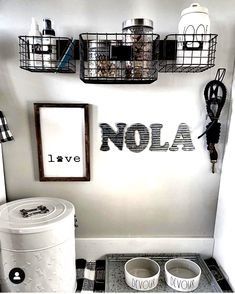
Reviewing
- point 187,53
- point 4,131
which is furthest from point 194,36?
point 4,131

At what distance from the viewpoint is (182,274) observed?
1.15m

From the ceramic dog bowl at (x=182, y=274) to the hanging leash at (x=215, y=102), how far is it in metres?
0.58

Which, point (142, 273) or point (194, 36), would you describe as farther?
point (142, 273)

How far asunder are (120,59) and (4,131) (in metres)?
0.58

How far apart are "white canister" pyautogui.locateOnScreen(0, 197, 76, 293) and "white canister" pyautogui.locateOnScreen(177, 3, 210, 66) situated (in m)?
0.78

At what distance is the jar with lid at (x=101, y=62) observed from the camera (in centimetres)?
93

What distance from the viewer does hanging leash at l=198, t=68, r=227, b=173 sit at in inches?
43.0

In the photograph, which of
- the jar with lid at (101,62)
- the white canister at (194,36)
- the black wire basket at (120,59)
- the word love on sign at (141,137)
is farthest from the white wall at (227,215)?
the jar with lid at (101,62)

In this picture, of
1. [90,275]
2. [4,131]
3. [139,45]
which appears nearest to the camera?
[139,45]

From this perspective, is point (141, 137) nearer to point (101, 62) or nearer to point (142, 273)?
point (101, 62)

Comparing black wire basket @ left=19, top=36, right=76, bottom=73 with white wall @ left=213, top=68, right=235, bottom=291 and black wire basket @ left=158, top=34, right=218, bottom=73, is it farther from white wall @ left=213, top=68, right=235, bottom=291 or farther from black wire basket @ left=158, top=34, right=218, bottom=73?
white wall @ left=213, top=68, right=235, bottom=291

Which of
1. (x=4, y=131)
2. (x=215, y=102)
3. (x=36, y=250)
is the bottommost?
(x=36, y=250)

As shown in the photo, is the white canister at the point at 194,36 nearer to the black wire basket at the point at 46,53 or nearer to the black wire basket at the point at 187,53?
the black wire basket at the point at 187,53

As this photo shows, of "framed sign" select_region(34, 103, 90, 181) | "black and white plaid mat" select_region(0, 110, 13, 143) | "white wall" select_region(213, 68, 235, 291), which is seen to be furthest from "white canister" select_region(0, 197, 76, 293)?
"white wall" select_region(213, 68, 235, 291)
